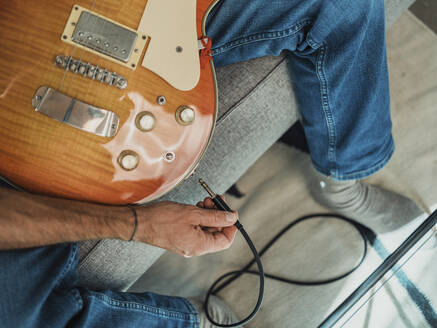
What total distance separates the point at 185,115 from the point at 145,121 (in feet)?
0.25

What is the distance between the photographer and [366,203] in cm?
109

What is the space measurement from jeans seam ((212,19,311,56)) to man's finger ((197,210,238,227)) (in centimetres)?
39

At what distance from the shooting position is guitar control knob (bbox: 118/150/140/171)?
0.65 metres

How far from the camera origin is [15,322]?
0.65m

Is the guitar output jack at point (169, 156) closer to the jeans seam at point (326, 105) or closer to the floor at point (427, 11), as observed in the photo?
the jeans seam at point (326, 105)

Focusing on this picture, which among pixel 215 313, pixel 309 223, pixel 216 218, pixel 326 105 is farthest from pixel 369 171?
pixel 215 313

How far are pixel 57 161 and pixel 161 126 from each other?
0.20m

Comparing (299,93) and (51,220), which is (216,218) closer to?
(51,220)

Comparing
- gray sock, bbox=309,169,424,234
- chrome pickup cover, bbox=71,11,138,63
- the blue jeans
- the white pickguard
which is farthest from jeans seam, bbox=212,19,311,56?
gray sock, bbox=309,169,424,234

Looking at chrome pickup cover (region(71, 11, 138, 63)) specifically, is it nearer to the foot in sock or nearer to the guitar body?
the guitar body

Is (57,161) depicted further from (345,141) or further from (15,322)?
(345,141)

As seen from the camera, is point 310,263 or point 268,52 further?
point 310,263

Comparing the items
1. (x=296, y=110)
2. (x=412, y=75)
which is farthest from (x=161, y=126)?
(x=412, y=75)

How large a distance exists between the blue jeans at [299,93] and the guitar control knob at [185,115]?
22 centimetres
